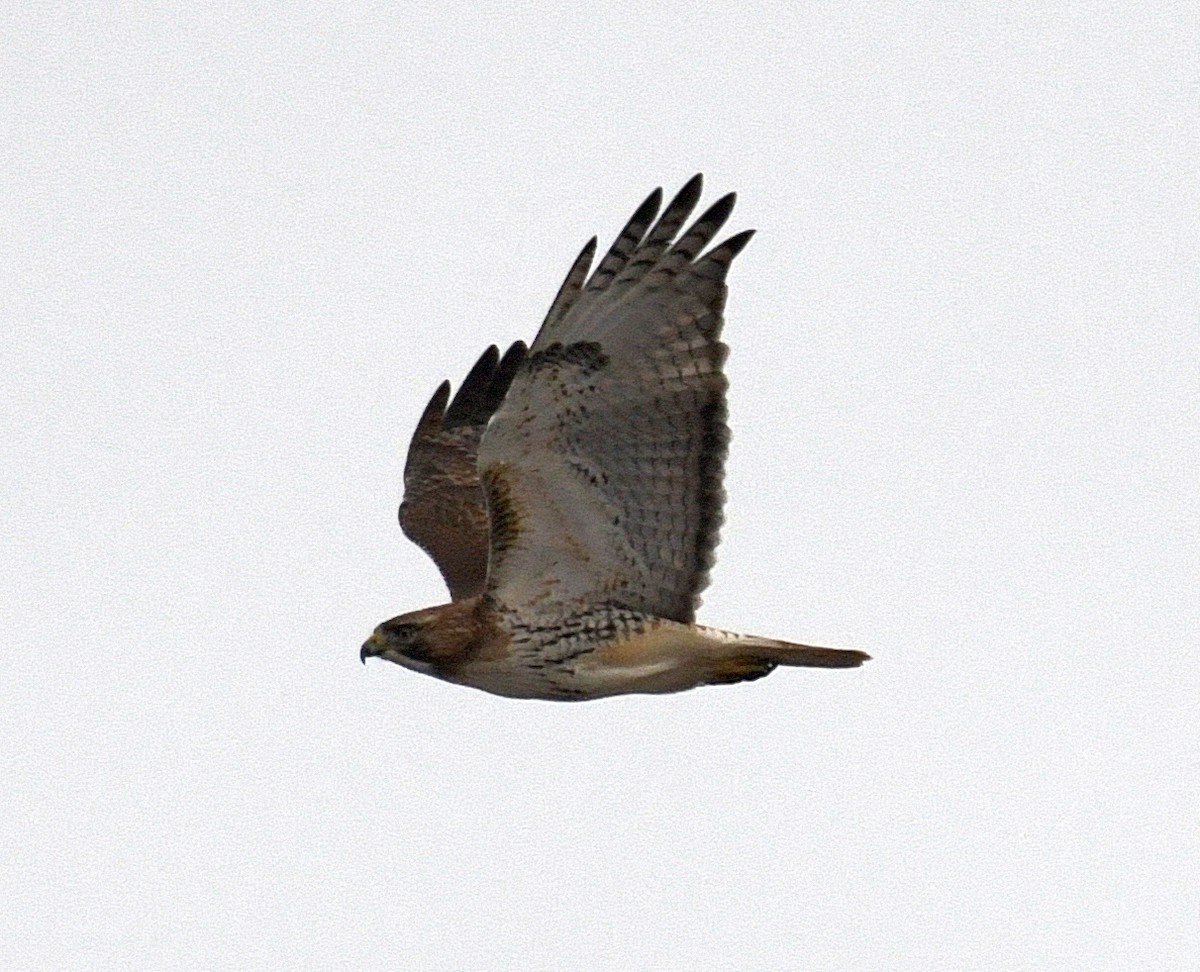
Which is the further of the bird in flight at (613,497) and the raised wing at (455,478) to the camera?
the raised wing at (455,478)

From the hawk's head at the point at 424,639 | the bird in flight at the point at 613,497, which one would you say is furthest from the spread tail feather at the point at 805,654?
the hawk's head at the point at 424,639

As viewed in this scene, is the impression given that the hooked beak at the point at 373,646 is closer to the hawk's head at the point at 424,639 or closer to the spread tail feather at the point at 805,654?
the hawk's head at the point at 424,639

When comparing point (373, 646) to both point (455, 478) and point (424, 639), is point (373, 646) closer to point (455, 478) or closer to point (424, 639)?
point (424, 639)

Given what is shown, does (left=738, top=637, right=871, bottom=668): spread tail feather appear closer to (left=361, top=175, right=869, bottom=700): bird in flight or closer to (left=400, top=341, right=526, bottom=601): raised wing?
(left=361, top=175, right=869, bottom=700): bird in flight

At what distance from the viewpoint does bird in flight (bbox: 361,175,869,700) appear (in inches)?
399

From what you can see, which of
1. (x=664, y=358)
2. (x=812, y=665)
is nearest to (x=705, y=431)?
(x=664, y=358)

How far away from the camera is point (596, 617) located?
34.4 feet

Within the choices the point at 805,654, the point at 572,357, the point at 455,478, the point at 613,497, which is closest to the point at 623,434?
the point at 613,497

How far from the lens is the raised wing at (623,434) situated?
10.1m

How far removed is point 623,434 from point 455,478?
88.7 inches

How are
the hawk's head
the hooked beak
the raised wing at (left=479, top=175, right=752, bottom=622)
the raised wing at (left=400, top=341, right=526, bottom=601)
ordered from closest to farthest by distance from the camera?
the raised wing at (left=479, top=175, right=752, bottom=622)
the hawk's head
the hooked beak
the raised wing at (left=400, top=341, right=526, bottom=601)

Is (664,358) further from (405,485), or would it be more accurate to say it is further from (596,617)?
(405,485)

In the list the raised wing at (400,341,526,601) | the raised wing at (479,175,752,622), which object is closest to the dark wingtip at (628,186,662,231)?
the raised wing at (479,175,752,622)

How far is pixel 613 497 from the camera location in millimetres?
10375
